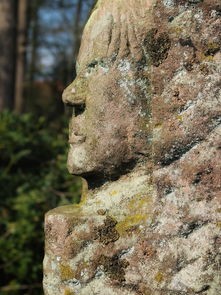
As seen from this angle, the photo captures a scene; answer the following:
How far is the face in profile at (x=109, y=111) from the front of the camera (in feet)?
7.59

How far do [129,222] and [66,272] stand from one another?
326mm

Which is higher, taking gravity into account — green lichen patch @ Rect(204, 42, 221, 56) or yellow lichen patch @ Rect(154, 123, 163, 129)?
green lichen patch @ Rect(204, 42, 221, 56)

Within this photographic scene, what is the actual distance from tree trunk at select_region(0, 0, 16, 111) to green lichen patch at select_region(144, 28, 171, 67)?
21.7ft

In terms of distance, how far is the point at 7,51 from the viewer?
8844mm

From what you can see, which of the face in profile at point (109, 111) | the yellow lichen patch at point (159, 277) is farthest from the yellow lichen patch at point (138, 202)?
the yellow lichen patch at point (159, 277)

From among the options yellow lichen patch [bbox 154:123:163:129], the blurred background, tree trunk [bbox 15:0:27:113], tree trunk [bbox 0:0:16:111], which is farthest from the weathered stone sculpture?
tree trunk [bbox 15:0:27:113]

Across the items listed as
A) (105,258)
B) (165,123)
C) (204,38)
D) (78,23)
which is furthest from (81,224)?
(78,23)

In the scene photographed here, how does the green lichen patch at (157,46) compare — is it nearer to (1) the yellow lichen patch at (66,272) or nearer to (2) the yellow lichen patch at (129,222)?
(2) the yellow lichen patch at (129,222)

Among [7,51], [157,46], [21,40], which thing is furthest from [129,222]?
[21,40]

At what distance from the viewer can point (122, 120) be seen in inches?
91.4

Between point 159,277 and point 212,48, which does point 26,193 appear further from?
point 212,48

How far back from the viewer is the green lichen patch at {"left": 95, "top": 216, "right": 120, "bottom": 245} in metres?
2.32

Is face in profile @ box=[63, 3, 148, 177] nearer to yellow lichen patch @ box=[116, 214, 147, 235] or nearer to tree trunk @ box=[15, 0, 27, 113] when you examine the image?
yellow lichen patch @ box=[116, 214, 147, 235]

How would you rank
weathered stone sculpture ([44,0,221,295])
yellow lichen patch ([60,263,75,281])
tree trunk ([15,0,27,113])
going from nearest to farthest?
weathered stone sculpture ([44,0,221,295]) → yellow lichen patch ([60,263,75,281]) → tree trunk ([15,0,27,113])
